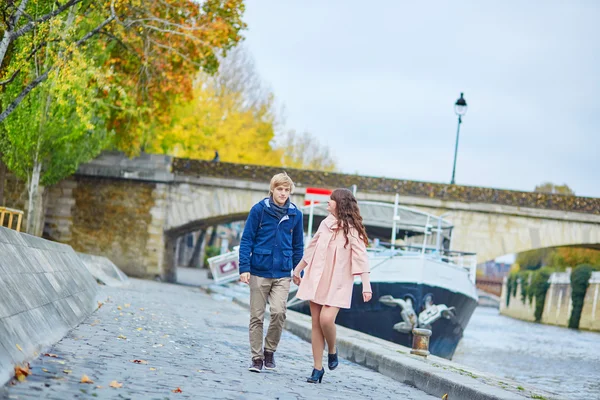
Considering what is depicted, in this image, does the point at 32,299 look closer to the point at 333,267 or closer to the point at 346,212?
the point at 333,267

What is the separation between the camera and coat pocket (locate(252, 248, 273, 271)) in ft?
25.8

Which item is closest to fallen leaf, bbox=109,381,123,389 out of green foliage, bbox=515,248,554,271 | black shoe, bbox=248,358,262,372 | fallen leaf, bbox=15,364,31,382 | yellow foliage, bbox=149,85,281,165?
fallen leaf, bbox=15,364,31,382

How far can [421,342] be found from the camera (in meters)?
10.2

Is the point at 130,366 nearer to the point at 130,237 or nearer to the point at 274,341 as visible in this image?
the point at 274,341

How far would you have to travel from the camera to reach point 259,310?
25.9ft

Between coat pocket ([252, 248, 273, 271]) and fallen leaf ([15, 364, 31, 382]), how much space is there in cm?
257

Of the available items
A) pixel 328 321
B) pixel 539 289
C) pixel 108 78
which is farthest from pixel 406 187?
pixel 539 289

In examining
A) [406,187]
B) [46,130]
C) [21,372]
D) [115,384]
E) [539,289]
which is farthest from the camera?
[539,289]

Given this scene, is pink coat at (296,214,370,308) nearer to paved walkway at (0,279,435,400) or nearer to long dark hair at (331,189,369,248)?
long dark hair at (331,189,369,248)

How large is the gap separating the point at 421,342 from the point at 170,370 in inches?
155

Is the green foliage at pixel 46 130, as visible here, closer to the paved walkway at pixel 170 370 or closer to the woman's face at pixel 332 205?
Result: the paved walkway at pixel 170 370

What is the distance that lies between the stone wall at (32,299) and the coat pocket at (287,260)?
1926mm

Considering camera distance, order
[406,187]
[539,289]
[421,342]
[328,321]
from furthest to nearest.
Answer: [539,289]
[406,187]
[421,342]
[328,321]

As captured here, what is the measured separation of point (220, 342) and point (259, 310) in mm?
2559
